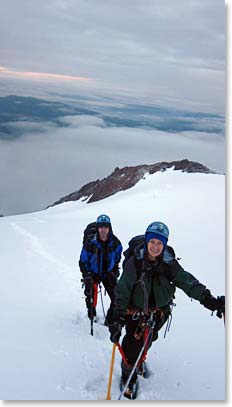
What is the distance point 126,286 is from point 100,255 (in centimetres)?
122

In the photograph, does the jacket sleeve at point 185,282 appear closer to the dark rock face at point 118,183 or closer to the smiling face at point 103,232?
the smiling face at point 103,232

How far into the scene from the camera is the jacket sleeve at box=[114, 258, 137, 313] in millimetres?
2768

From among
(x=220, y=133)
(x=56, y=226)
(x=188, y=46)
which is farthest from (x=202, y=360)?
(x=56, y=226)

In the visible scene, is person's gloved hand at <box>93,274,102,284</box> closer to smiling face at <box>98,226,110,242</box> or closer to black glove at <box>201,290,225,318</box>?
smiling face at <box>98,226,110,242</box>

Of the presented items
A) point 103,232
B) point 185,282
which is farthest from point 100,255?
point 185,282

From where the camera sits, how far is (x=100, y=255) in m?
3.99

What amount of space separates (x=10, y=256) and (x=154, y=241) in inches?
228

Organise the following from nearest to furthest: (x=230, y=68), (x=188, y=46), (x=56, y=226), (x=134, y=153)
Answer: (x=230, y=68) → (x=188, y=46) → (x=134, y=153) → (x=56, y=226)

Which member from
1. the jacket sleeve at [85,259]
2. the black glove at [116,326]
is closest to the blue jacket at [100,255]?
the jacket sleeve at [85,259]

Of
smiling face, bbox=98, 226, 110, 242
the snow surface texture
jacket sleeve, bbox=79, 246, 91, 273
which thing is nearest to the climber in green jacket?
the snow surface texture

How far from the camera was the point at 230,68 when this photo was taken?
3.12 m

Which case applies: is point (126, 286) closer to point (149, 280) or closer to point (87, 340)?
point (149, 280)

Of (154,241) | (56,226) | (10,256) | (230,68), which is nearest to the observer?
(154,241)

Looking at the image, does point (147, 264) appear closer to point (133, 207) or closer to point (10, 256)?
point (10, 256)
